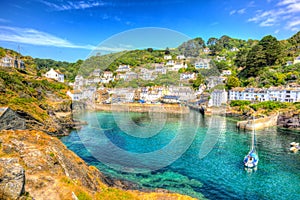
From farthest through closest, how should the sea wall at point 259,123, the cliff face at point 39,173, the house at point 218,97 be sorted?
the house at point 218,97
the sea wall at point 259,123
the cliff face at point 39,173

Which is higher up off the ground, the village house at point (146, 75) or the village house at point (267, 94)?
the village house at point (146, 75)

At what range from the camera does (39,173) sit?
8586mm

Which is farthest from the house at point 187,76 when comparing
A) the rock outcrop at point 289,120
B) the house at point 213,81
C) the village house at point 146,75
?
the rock outcrop at point 289,120

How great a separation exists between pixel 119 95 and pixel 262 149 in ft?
165

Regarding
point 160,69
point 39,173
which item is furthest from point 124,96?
point 39,173

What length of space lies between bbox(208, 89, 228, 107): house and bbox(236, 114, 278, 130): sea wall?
63.1 feet

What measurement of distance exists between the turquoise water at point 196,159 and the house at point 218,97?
23505 mm

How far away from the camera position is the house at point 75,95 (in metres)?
61.7

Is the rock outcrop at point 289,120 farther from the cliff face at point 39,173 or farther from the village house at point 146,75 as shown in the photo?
the village house at point 146,75

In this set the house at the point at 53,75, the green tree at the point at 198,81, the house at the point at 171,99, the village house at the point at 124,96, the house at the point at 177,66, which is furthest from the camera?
the house at the point at 53,75

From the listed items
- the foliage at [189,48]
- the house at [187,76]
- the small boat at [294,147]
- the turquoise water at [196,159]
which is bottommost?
the turquoise water at [196,159]

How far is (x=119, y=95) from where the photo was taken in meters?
69.5

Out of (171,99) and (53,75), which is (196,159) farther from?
(53,75)

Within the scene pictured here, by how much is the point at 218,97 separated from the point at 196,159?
43744 millimetres
